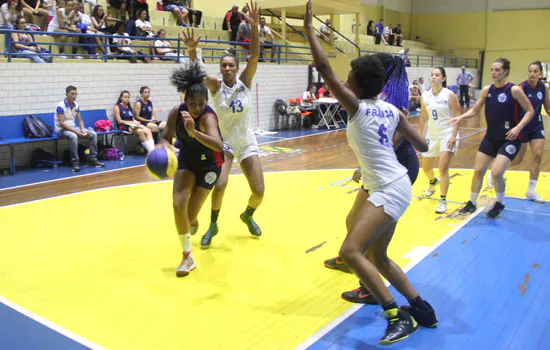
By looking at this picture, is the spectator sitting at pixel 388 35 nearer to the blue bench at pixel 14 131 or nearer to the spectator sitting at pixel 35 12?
the spectator sitting at pixel 35 12

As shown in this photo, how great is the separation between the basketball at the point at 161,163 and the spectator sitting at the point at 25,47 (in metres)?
6.77

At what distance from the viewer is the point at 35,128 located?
9969 mm

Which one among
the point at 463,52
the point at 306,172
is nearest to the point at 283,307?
the point at 306,172

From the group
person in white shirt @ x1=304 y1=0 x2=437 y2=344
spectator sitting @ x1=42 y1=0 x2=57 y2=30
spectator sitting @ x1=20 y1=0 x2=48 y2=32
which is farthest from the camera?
spectator sitting @ x1=42 y1=0 x2=57 y2=30

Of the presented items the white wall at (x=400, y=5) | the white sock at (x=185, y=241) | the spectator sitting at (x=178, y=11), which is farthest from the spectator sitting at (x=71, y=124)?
the white wall at (x=400, y=5)

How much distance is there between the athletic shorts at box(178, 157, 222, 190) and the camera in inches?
201

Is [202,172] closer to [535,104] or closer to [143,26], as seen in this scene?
[535,104]

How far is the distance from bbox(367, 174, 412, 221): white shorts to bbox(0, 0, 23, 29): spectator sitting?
9.96 m

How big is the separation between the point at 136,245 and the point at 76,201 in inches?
90.2

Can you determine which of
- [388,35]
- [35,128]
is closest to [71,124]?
[35,128]

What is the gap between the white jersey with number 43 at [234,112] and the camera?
5.72m

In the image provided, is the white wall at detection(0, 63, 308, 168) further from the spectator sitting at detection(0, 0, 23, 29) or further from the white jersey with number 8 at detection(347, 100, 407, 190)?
the white jersey with number 8 at detection(347, 100, 407, 190)

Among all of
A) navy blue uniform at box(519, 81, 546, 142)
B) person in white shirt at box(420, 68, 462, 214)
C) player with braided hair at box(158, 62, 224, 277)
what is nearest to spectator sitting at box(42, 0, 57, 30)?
player with braided hair at box(158, 62, 224, 277)

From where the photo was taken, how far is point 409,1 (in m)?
A: 34.1
